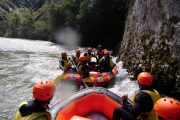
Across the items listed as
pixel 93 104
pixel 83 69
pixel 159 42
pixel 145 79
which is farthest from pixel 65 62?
pixel 145 79

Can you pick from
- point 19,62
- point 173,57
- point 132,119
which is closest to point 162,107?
point 132,119

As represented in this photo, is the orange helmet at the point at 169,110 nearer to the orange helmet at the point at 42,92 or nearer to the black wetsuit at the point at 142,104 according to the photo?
the black wetsuit at the point at 142,104

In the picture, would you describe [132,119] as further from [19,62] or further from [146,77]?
[19,62]

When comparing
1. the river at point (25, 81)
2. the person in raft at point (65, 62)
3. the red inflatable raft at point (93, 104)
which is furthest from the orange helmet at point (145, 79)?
the person in raft at point (65, 62)

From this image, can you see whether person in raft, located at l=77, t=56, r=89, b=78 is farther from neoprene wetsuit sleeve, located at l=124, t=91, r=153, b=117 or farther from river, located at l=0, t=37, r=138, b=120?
neoprene wetsuit sleeve, located at l=124, t=91, r=153, b=117

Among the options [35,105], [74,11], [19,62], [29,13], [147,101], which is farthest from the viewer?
[29,13]

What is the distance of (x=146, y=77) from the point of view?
5.94m

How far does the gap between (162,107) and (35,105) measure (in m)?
1.74

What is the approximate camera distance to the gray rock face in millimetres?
11508

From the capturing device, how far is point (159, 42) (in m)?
12.8

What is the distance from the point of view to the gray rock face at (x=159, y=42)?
453 inches

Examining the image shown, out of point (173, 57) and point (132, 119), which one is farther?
point (173, 57)

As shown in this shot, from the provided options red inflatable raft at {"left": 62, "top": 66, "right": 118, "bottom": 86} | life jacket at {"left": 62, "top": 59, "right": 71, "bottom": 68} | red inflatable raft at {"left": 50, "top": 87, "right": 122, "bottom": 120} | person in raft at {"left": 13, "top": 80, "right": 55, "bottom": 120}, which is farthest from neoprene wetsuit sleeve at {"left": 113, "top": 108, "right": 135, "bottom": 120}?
life jacket at {"left": 62, "top": 59, "right": 71, "bottom": 68}

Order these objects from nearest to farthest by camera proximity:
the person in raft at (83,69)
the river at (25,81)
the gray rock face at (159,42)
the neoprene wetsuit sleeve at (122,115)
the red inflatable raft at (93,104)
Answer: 1. the neoprene wetsuit sleeve at (122,115)
2. the red inflatable raft at (93,104)
3. the gray rock face at (159,42)
4. the river at (25,81)
5. the person in raft at (83,69)
